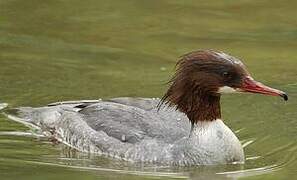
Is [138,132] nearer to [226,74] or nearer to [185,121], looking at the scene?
[185,121]

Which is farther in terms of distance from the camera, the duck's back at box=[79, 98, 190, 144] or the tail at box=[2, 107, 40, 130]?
the tail at box=[2, 107, 40, 130]

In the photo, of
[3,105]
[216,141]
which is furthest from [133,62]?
[216,141]

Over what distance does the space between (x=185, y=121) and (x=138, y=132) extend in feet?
1.67

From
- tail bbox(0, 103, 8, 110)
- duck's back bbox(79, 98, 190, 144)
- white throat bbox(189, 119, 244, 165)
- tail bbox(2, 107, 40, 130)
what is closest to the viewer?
white throat bbox(189, 119, 244, 165)

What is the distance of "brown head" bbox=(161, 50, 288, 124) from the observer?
11.1 meters

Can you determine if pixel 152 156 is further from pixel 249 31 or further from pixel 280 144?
pixel 249 31

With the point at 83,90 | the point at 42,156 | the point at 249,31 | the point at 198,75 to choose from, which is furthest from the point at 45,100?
the point at 249,31

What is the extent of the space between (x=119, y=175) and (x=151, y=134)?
0.75 meters

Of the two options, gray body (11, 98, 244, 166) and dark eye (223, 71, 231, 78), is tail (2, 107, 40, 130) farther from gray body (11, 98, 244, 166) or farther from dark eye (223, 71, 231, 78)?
dark eye (223, 71, 231, 78)

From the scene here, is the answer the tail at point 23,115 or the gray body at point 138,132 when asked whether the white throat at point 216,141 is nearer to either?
the gray body at point 138,132

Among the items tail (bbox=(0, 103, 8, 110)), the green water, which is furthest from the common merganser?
tail (bbox=(0, 103, 8, 110))

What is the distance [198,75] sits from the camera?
11.3 meters

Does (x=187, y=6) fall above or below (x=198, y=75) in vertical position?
above

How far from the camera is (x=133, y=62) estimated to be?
14.9 m
